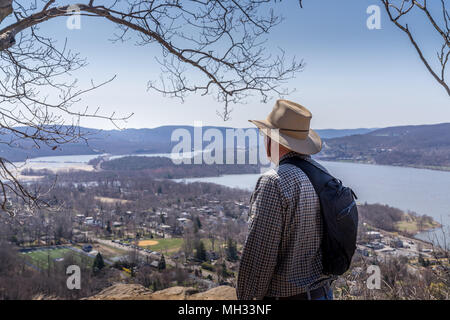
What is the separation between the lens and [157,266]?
743cm

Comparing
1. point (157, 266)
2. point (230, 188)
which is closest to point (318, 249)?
point (157, 266)

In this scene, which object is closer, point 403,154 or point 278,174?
point 278,174

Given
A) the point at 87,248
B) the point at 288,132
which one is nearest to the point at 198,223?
the point at 87,248

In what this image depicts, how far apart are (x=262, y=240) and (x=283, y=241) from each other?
9 cm

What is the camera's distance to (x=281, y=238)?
3.95 feet

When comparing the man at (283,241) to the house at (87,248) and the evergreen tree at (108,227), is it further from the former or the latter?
the evergreen tree at (108,227)

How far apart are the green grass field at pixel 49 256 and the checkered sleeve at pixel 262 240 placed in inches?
292

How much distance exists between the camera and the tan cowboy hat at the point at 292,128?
1.33 metres

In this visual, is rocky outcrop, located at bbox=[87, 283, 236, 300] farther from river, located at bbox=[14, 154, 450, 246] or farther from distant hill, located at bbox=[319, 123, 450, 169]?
distant hill, located at bbox=[319, 123, 450, 169]

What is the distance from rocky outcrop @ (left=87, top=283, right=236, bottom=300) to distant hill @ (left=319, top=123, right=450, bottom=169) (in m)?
16.5

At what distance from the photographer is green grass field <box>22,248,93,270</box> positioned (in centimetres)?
758

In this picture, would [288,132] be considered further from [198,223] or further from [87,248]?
[198,223]
